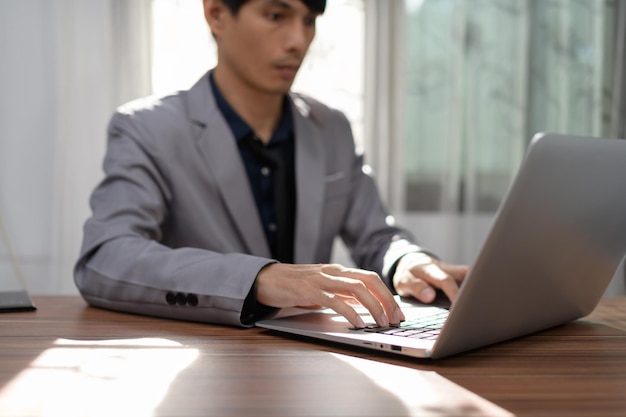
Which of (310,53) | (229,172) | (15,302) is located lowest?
(15,302)

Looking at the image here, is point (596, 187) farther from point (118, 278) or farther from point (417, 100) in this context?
point (417, 100)

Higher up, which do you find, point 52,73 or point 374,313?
point 52,73

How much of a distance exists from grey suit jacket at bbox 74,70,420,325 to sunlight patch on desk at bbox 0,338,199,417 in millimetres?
181

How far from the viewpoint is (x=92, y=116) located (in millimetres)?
2748

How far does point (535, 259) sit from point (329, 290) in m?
0.27

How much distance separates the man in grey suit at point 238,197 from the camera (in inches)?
39.5

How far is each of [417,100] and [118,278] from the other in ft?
6.44

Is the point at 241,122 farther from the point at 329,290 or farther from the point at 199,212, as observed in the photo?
the point at 329,290

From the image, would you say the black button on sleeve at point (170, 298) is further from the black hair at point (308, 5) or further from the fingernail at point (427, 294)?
the black hair at point (308, 5)

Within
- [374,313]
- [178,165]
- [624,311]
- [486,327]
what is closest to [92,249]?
[178,165]

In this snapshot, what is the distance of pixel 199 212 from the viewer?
1.47 meters

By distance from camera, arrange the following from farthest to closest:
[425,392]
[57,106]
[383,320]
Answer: [57,106] < [383,320] < [425,392]

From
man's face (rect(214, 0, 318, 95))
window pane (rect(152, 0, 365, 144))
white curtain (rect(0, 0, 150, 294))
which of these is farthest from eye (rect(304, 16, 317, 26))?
white curtain (rect(0, 0, 150, 294))

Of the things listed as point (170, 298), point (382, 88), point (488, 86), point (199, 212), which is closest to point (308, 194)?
point (199, 212)
